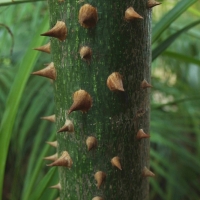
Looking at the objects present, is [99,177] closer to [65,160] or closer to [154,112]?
[65,160]

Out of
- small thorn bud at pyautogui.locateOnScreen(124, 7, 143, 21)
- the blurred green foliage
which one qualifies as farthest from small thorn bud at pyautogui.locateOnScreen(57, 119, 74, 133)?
the blurred green foliage

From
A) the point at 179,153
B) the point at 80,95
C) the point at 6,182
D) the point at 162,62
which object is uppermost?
the point at 162,62

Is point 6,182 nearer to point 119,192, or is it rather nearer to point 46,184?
point 46,184

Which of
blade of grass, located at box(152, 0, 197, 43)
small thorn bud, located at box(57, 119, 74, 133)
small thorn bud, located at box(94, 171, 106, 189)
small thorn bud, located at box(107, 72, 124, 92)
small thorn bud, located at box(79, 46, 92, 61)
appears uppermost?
blade of grass, located at box(152, 0, 197, 43)

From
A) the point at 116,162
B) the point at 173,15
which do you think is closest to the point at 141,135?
the point at 116,162

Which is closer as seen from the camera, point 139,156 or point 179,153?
point 139,156

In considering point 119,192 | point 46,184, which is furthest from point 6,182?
point 119,192

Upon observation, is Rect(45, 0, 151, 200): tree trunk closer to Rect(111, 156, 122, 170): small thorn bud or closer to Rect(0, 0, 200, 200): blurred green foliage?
Rect(111, 156, 122, 170): small thorn bud
